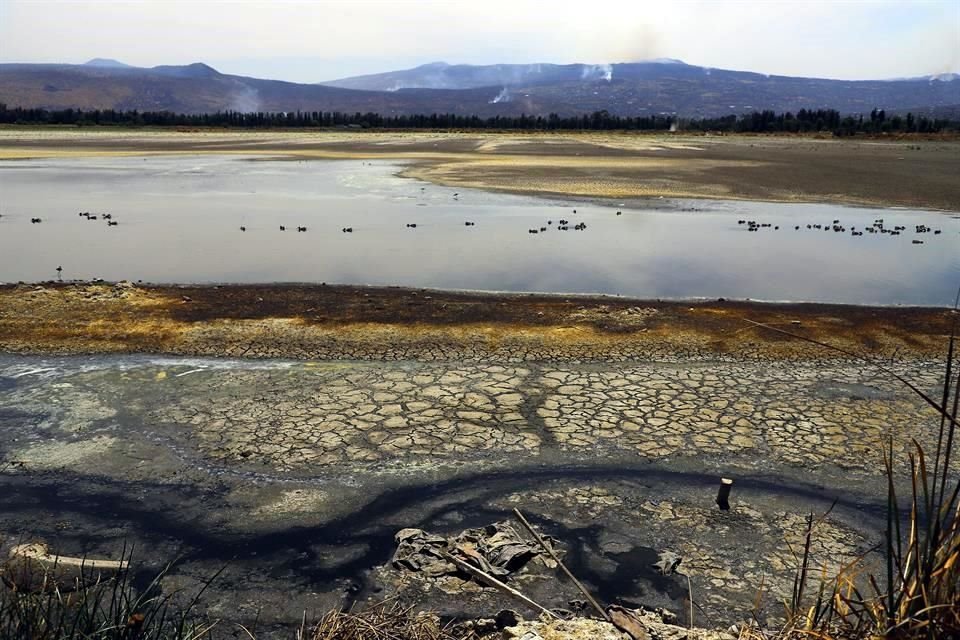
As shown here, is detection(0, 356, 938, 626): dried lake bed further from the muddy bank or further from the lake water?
the lake water

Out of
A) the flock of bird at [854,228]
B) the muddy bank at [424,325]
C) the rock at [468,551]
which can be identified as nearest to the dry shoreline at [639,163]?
the flock of bird at [854,228]

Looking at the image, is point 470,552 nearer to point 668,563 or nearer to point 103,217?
point 668,563

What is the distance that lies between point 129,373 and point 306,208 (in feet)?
48.7

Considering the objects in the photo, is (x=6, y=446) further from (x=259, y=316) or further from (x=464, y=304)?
(x=464, y=304)

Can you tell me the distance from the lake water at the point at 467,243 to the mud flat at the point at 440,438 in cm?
249

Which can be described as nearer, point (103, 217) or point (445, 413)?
point (445, 413)

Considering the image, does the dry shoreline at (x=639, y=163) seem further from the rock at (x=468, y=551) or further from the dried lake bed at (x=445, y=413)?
the rock at (x=468, y=551)

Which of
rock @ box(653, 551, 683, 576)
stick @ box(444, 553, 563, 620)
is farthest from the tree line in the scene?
stick @ box(444, 553, 563, 620)

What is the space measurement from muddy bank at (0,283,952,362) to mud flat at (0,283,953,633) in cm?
7

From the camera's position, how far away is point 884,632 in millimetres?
2301

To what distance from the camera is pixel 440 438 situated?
23.7 feet

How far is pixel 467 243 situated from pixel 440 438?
11.0 metres

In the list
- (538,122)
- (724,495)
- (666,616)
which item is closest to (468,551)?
(666,616)

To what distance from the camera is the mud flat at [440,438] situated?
529cm
